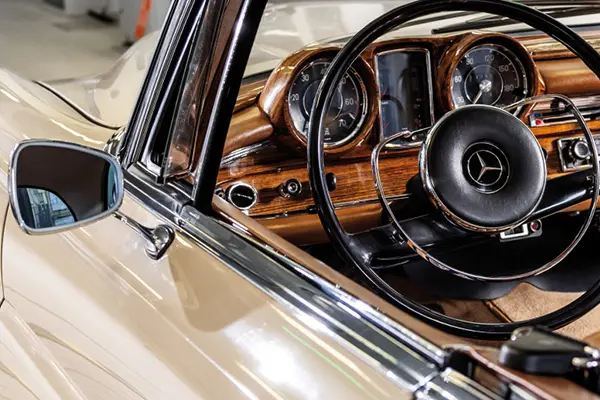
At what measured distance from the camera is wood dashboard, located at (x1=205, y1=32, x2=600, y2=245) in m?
1.69

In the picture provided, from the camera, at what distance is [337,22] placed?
8.43 feet

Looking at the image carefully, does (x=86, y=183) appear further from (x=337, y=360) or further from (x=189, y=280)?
(x=337, y=360)

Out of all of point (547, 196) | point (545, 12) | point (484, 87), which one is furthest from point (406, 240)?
point (545, 12)

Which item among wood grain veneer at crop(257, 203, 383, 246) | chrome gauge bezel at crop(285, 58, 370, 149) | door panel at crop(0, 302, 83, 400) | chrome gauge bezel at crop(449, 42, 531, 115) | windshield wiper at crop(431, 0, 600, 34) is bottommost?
door panel at crop(0, 302, 83, 400)

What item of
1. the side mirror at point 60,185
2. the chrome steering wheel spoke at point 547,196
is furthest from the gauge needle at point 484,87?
the side mirror at point 60,185

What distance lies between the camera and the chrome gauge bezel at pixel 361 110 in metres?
A: 1.74

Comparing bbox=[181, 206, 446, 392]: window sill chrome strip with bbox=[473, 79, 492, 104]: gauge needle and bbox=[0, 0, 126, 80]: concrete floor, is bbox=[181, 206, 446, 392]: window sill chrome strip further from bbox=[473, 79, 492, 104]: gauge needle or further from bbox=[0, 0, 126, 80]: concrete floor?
bbox=[0, 0, 126, 80]: concrete floor

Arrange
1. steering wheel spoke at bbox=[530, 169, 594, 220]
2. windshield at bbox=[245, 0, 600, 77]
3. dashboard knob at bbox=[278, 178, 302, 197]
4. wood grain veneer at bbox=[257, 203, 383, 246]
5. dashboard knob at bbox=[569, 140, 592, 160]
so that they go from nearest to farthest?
steering wheel spoke at bbox=[530, 169, 594, 220] → wood grain veneer at bbox=[257, 203, 383, 246] → dashboard knob at bbox=[278, 178, 302, 197] → dashboard knob at bbox=[569, 140, 592, 160] → windshield at bbox=[245, 0, 600, 77]

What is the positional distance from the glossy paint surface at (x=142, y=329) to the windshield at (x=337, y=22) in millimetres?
726

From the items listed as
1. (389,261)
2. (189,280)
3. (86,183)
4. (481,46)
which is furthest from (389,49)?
(189,280)

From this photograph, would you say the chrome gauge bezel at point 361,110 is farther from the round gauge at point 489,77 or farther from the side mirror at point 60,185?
the side mirror at point 60,185

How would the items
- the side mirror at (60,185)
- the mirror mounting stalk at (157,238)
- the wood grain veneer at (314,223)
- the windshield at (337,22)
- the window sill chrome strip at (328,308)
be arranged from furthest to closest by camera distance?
the windshield at (337,22) < the wood grain veneer at (314,223) < the side mirror at (60,185) < the mirror mounting stalk at (157,238) < the window sill chrome strip at (328,308)

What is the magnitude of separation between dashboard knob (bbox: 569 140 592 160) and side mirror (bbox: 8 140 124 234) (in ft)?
3.86

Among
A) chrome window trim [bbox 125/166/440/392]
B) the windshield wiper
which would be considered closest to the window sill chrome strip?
chrome window trim [bbox 125/166/440/392]
